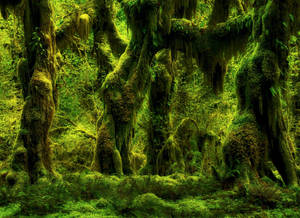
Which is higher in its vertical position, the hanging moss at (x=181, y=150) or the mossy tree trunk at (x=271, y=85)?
the mossy tree trunk at (x=271, y=85)

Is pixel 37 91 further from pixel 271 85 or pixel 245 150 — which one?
pixel 271 85

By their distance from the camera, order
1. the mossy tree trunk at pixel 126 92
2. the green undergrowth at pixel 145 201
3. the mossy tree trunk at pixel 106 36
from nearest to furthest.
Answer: the green undergrowth at pixel 145 201, the mossy tree trunk at pixel 126 92, the mossy tree trunk at pixel 106 36

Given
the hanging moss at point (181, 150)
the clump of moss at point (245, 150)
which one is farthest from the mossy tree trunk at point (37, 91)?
the hanging moss at point (181, 150)

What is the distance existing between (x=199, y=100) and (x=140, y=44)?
23.2 feet

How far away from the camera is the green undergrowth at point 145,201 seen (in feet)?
19.1

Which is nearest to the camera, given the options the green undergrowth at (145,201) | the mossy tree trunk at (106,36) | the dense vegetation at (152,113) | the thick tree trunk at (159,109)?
the green undergrowth at (145,201)

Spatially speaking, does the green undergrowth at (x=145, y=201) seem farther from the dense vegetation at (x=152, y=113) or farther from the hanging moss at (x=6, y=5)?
the hanging moss at (x=6, y=5)

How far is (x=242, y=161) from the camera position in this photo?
299 inches

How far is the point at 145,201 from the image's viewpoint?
20.2 feet

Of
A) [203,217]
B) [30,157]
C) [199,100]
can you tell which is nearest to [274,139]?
[203,217]

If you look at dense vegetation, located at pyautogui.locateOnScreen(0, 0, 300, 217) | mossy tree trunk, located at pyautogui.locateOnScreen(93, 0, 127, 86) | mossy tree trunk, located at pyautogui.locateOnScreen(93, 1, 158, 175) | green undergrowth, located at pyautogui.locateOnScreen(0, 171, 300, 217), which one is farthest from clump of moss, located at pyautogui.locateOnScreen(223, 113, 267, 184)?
mossy tree trunk, located at pyautogui.locateOnScreen(93, 0, 127, 86)

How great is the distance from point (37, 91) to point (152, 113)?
19.4 feet

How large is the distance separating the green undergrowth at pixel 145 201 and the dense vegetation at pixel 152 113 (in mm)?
25

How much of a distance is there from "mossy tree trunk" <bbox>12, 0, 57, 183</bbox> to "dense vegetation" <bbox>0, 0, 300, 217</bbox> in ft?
0.11
